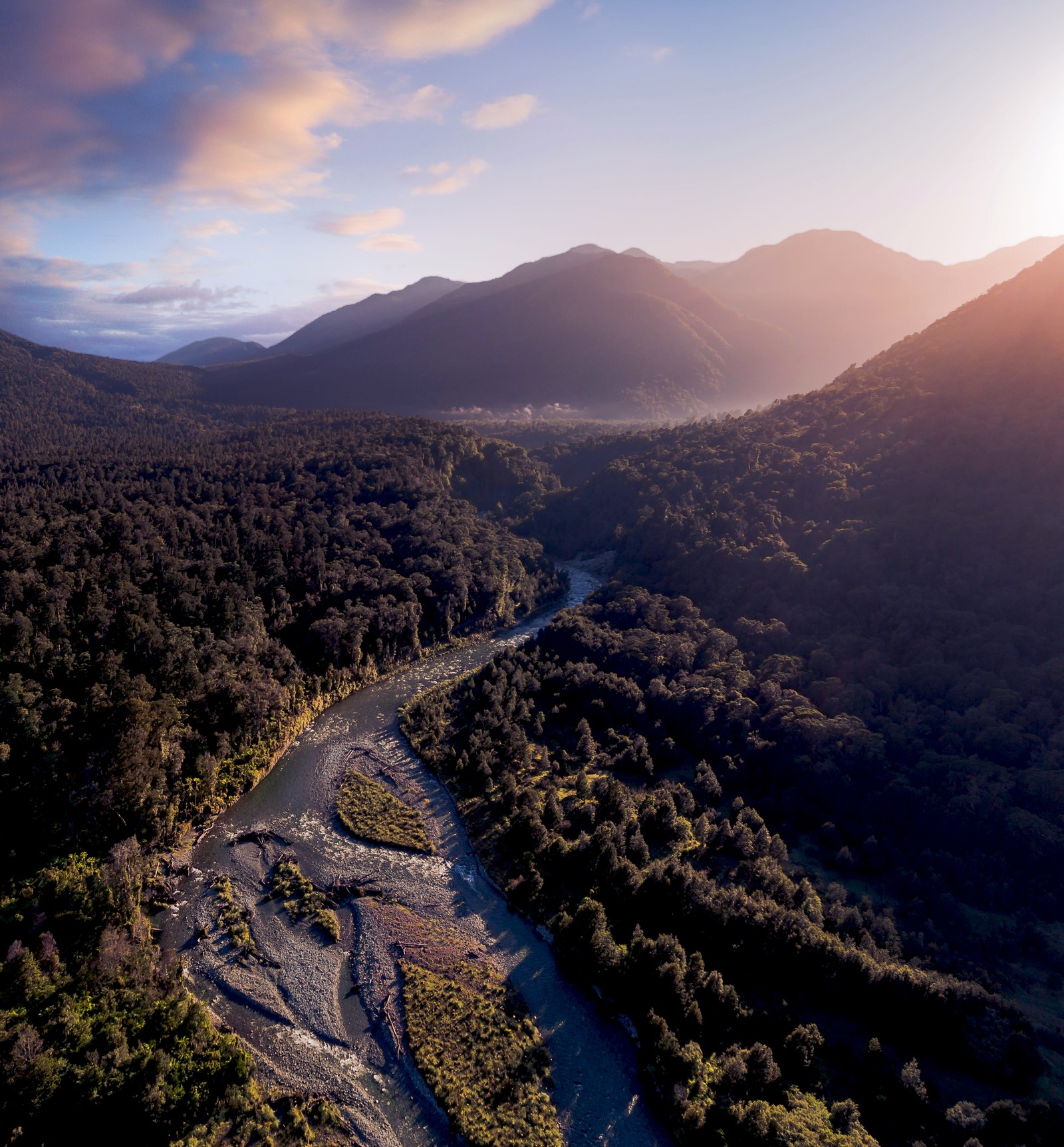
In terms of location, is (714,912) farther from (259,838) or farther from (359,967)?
(259,838)

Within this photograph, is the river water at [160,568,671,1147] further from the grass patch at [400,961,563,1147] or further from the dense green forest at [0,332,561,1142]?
the dense green forest at [0,332,561,1142]

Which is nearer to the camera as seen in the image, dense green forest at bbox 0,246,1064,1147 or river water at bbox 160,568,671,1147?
river water at bbox 160,568,671,1147

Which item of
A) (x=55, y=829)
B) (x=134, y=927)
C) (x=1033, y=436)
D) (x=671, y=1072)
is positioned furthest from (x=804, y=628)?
(x=55, y=829)

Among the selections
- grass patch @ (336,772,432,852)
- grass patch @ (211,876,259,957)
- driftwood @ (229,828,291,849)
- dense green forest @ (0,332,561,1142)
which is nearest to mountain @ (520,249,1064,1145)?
grass patch @ (336,772,432,852)

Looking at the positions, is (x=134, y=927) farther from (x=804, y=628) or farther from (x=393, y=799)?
(x=804, y=628)

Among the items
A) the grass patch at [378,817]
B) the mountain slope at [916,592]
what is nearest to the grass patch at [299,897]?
the grass patch at [378,817]

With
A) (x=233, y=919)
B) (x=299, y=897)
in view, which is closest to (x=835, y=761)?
(x=299, y=897)
